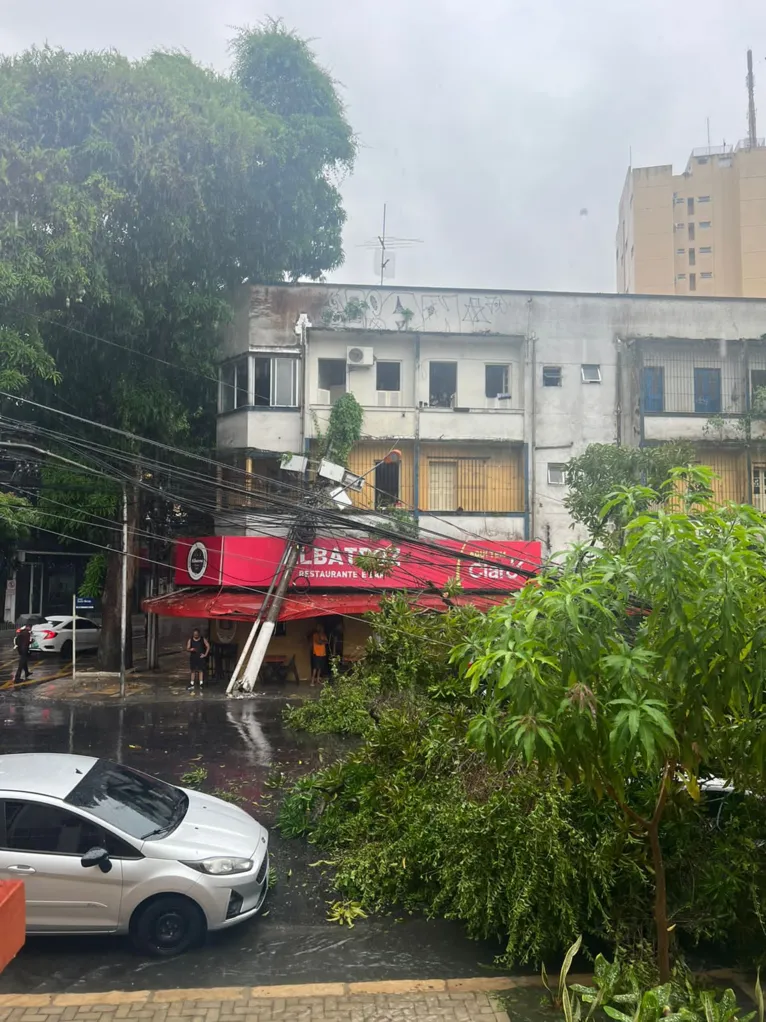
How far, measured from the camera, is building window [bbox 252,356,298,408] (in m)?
20.6

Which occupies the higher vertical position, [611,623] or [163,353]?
[163,353]

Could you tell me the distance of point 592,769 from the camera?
4645mm

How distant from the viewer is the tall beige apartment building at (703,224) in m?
45.2

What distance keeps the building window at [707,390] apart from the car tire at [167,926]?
18541 millimetres

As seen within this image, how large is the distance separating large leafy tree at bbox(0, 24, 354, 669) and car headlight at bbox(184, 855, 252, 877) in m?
10.5

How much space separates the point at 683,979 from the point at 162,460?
17.9m

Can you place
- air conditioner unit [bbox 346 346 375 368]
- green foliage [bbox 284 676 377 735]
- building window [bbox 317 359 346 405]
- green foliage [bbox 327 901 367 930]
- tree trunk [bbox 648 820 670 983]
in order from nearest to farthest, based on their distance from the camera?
tree trunk [bbox 648 820 670 983] → green foliage [bbox 327 901 367 930] → green foliage [bbox 284 676 377 735] → air conditioner unit [bbox 346 346 375 368] → building window [bbox 317 359 346 405]

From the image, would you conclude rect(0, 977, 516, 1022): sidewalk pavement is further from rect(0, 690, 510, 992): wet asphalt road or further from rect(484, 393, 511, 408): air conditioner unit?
rect(484, 393, 511, 408): air conditioner unit

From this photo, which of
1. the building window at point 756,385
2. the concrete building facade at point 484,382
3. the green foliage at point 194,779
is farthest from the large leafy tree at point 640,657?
the building window at point 756,385

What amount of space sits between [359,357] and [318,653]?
767 cm

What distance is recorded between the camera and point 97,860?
6.09 metres

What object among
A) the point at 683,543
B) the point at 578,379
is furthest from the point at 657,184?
the point at 683,543

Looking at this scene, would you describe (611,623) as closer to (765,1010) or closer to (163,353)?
(765,1010)

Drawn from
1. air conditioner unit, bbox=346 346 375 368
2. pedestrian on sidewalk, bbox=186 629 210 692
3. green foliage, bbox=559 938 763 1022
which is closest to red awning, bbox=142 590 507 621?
pedestrian on sidewalk, bbox=186 629 210 692
